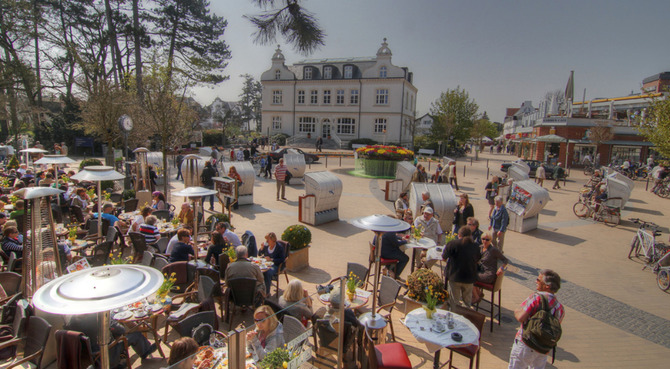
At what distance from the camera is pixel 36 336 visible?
14.6 feet

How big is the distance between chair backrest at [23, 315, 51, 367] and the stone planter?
4.66 meters

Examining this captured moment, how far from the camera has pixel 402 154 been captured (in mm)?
22531

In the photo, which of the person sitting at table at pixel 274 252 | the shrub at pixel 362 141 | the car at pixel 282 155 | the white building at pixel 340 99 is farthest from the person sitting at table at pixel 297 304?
the shrub at pixel 362 141

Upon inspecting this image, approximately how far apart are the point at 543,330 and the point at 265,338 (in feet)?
10.6

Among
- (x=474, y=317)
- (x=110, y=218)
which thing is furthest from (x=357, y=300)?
(x=110, y=218)

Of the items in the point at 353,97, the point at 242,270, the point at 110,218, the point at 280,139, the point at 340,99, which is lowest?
the point at 242,270

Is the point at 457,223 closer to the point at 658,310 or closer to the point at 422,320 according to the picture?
the point at 658,310

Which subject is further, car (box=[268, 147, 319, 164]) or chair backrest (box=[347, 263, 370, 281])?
car (box=[268, 147, 319, 164])

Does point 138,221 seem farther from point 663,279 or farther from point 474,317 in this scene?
point 663,279

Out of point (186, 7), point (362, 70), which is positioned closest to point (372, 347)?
point (186, 7)

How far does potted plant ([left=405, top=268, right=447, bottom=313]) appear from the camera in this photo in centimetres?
569

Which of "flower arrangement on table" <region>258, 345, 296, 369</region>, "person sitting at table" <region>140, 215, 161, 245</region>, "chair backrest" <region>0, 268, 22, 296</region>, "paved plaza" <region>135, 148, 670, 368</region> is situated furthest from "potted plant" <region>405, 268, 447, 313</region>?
"chair backrest" <region>0, 268, 22, 296</region>

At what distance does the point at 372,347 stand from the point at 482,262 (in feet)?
10.6

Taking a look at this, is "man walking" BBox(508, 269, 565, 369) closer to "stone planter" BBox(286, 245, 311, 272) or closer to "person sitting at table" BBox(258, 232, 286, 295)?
"person sitting at table" BBox(258, 232, 286, 295)
